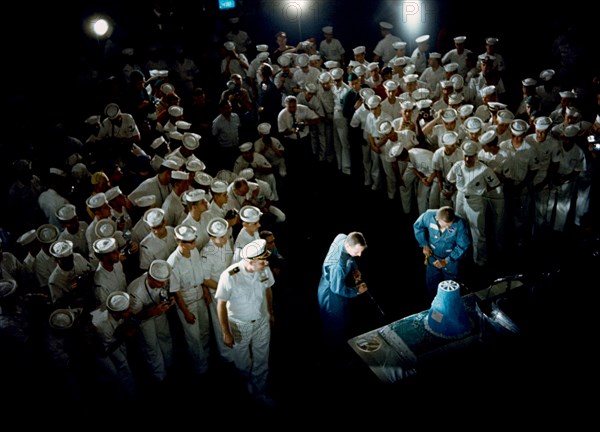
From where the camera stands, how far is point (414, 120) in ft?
28.5

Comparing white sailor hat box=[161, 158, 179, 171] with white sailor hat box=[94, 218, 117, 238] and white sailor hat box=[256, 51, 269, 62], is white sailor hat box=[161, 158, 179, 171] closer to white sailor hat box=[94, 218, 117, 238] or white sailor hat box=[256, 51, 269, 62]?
white sailor hat box=[94, 218, 117, 238]

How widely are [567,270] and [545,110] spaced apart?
20.3 ft

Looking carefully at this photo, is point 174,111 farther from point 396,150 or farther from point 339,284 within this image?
point 339,284

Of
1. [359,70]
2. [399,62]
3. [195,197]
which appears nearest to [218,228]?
[195,197]

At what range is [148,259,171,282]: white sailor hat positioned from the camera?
4738mm

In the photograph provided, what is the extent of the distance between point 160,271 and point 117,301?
1.53 feet

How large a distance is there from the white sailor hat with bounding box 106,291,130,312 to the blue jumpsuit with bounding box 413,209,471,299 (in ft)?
10.8

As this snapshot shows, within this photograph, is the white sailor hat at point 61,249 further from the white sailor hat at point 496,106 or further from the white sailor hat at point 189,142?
the white sailor hat at point 496,106

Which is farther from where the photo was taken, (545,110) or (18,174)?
(545,110)

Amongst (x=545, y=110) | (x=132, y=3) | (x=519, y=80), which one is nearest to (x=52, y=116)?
(x=132, y=3)

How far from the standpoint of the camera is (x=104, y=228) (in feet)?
18.4

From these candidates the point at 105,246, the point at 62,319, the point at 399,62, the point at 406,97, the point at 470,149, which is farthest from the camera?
the point at 399,62

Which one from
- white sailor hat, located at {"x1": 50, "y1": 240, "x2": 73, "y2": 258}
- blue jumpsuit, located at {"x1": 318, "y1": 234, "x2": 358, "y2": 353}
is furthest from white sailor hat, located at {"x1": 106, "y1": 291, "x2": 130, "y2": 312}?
blue jumpsuit, located at {"x1": 318, "y1": 234, "x2": 358, "y2": 353}

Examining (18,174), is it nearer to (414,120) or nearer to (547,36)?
(414,120)
